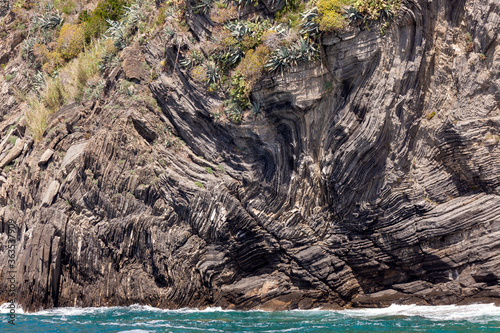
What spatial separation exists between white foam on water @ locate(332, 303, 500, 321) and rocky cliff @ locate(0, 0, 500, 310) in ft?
1.07

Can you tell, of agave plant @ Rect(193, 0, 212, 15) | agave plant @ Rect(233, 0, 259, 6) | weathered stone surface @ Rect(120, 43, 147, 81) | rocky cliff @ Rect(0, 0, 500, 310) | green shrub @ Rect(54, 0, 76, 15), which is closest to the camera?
rocky cliff @ Rect(0, 0, 500, 310)

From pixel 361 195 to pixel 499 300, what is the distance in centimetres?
442

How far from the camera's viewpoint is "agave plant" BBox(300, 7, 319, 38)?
532 inches

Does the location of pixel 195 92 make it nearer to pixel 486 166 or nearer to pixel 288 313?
pixel 288 313

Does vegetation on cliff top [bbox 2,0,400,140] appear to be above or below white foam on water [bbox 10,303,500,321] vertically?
above

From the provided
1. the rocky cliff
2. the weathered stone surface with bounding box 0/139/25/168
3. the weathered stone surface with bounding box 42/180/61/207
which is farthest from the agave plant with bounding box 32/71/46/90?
the weathered stone surface with bounding box 42/180/61/207

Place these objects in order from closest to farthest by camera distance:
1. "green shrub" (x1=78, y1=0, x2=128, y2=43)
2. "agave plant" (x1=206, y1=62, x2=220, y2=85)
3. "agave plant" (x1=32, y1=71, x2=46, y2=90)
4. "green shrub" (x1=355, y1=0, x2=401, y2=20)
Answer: "green shrub" (x1=355, y1=0, x2=401, y2=20)
"agave plant" (x1=206, y1=62, x2=220, y2=85)
"agave plant" (x1=32, y1=71, x2=46, y2=90)
"green shrub" (x1=78, y1=0, x2=128, y2=43)

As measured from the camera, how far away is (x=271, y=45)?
14430 mm

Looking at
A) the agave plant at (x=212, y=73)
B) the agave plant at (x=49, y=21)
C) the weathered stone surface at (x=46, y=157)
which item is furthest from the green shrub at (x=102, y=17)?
the agave plant at (x=212, y=73)

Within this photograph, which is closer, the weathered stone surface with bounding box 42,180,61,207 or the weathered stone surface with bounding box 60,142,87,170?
the weathered stone surface with bounding box 42,180,61,207

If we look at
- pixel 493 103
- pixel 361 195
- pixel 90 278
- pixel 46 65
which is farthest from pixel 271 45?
pixel 46 65

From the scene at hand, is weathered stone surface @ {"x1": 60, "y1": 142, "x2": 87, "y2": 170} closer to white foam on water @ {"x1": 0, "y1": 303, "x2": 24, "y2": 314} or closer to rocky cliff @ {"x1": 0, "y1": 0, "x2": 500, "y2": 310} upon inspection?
rocky cliff @ {"x1": 0, "y1": 0, "x2": 500, "y2": 310}

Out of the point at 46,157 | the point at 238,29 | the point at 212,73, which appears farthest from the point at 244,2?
the point at 46,157

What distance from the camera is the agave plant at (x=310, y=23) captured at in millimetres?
13508
